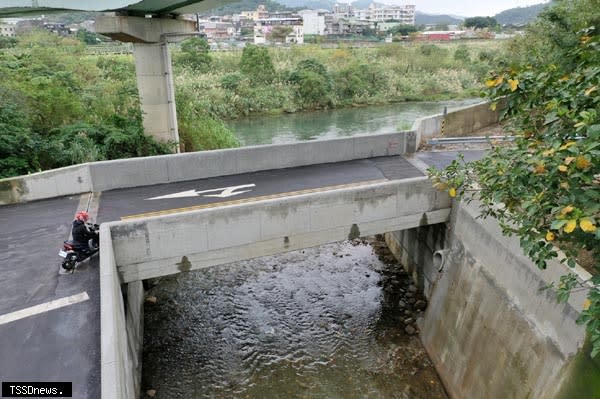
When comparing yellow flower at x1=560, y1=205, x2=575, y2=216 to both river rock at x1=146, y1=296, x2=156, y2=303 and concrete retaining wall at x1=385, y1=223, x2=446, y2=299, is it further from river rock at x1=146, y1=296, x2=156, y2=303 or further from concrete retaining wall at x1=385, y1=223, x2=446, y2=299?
river rock at x1=146, y1=296, x2=156, y2=303

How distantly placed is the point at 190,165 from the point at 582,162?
1120 cm

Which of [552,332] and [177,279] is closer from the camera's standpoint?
[552,332]

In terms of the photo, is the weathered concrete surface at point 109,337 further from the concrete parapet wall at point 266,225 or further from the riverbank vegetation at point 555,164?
the riverbank vegetation at point 555,164

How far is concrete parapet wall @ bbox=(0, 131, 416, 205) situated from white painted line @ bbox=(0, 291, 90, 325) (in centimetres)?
545

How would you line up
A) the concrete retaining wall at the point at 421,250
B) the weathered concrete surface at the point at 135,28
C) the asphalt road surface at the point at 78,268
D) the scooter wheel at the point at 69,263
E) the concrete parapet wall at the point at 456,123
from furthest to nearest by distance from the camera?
the concrete parapet wall at the point at 456,123 < the weathered concrete surface at the point at 135,28 < the concrete retaining wall at the point at 421,250 < the scooter wheel at the point at 69,263 < the asphalt road surface at the point at 78,268

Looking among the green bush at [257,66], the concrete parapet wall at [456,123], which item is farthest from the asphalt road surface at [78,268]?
the green bush at [257,66]

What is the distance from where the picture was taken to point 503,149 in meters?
Result: 6.59

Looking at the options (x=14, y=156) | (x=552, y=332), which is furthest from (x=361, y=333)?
(x=14, y=156)

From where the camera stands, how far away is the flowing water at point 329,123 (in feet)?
123

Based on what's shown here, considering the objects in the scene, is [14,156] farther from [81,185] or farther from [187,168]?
[187,168]

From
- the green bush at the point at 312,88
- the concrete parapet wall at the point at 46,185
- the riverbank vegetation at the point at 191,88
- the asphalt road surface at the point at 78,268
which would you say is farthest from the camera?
the green bush at the point at 312,88

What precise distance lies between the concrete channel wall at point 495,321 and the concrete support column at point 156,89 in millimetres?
11723

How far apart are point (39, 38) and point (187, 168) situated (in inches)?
1833

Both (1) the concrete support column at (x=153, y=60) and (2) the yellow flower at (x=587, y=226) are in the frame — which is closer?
(2) the yellow flower at (x=587, y=226)
